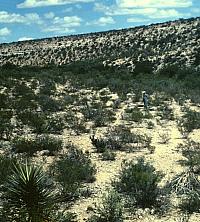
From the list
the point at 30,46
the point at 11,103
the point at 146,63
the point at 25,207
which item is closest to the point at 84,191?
the point at 25,207

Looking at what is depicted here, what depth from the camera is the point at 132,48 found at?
205 ft

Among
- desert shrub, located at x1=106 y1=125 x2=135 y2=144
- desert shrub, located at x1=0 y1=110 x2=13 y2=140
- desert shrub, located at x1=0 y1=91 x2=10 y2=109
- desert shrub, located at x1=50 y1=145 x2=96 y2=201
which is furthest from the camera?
desert shrub, located at x1=0 y1=91 x2=10 y2=109

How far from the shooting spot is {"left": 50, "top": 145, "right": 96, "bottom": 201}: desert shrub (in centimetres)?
905

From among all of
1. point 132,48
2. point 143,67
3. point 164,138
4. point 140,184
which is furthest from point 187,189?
point 132,48

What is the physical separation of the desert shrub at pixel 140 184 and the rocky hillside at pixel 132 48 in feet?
109

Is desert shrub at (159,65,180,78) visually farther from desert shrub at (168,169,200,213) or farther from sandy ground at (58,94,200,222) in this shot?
desert shrub at (168,169,200,213)

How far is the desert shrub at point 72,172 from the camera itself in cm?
905

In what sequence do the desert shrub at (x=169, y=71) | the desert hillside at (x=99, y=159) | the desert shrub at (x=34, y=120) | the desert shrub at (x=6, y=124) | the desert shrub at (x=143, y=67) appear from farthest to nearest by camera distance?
the desert shrub at (x=143, y=67) < the desert shrub at (x=169, y=71) < the desert shrub at (x=34, y=120) < the desert shrub at (x=6, y=124) < the desert hillside at (x=99, y=159)

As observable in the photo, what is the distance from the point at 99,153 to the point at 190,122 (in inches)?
191

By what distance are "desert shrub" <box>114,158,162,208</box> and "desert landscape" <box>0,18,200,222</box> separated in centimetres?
2

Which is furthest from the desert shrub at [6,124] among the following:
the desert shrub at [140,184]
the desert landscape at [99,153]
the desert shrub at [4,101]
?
the desert shrub at [140,184]

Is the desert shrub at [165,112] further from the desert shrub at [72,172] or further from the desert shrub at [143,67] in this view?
the desert shrub at [143,67]

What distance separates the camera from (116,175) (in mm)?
10211

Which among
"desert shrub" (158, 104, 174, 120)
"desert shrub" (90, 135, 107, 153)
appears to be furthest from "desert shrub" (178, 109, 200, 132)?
"desert shrub" (90, 135, 107, 153)
